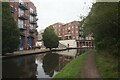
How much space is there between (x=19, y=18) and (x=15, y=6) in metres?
Result: 4.56

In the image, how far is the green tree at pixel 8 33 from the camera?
118 ft

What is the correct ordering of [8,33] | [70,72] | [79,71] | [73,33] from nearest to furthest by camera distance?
[79,71] → [70,72] → [8,33] → [73,33]

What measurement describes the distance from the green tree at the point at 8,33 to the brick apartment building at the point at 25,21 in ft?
61.4

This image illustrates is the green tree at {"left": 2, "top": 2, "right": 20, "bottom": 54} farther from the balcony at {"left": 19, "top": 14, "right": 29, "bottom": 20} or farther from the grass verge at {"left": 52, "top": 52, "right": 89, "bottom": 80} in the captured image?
the balcony at {"left": 19, "top": 14, "right": 29, "bottom": 20}

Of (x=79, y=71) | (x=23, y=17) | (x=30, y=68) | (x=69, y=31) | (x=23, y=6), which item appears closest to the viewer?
(x=79, y=71)

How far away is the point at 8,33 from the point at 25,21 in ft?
108

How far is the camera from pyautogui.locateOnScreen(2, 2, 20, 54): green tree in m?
35.8

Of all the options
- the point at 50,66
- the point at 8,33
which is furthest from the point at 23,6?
the point at 50,66

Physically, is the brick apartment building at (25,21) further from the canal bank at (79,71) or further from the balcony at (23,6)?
the canal bank at (79,71)

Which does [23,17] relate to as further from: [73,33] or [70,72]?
[73,33]

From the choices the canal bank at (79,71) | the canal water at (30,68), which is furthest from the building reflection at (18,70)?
the canal bank at (79,71)

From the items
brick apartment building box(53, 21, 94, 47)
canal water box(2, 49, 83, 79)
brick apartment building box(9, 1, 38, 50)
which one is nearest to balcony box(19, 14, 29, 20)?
brick apartment building box(9, 1, 38, 50)

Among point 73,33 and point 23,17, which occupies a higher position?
point 23,17

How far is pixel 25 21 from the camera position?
69625 millimetres
